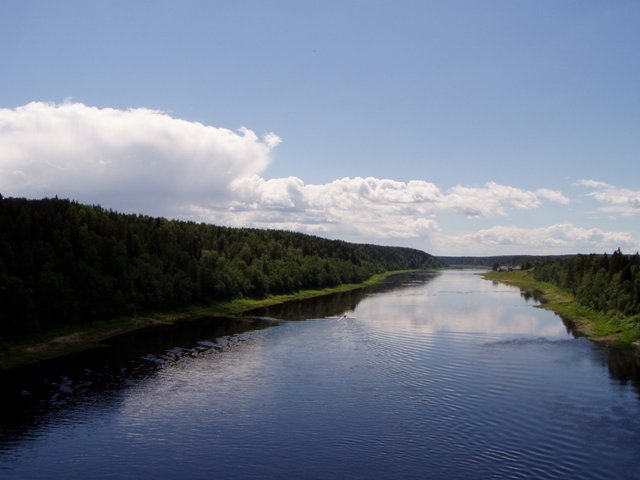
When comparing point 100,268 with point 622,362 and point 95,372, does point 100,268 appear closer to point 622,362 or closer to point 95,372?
point 95,372

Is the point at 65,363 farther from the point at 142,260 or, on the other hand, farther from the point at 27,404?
the point at 142,260

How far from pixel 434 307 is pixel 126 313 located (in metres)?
73.3

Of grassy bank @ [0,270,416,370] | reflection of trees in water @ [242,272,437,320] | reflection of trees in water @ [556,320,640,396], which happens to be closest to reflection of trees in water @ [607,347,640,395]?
reflection of trees in water @ [556,320,640,396]

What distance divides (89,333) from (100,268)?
17723mm

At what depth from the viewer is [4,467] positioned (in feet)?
123

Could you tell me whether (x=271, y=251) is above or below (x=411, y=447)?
above

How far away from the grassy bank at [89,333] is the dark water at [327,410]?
14.7 feet

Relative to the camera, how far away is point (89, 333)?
87625 mm

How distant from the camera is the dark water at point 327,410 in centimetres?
3772

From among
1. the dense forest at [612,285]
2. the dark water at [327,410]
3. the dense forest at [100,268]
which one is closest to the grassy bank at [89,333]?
the dense forest at [100,268]

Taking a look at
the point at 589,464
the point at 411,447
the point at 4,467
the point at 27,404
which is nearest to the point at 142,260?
the point at 27,404

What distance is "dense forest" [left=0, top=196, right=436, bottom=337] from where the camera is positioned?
8425cm

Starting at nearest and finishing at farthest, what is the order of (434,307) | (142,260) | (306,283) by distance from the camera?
1. (142,260)
2. (434,307)
3. (306,283)

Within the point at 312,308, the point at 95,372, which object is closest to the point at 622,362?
the point at 95,372
